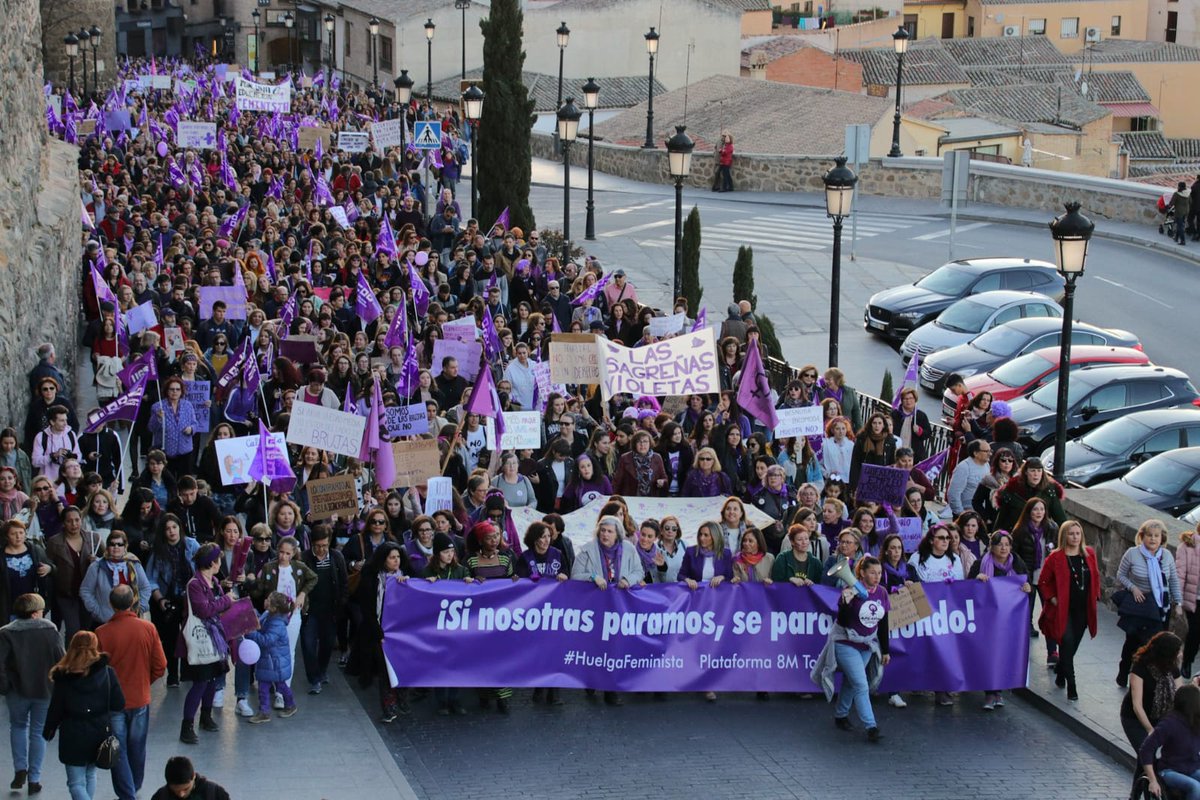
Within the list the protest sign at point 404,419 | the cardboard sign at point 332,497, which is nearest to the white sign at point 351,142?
the protest sign at point 404,419

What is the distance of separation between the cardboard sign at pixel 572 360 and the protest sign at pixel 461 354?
87 centimetres

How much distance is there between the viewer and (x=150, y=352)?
1672 cm

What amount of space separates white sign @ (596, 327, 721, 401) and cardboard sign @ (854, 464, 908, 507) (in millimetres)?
2830

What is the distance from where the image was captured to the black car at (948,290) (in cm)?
2838

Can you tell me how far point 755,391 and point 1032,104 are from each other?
5418 centimetres

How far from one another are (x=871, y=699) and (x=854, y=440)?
12.1 feet

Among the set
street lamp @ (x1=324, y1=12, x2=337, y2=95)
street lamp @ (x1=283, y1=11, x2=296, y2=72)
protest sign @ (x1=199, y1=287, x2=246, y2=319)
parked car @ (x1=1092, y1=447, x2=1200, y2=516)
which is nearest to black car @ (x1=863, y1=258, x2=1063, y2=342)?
parked car @ (x1=1092, y1=447, x2=1200, y2=516)

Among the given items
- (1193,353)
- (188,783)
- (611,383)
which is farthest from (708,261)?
(188,783)

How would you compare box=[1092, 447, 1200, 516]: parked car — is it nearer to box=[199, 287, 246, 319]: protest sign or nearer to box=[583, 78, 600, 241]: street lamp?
box=[199, 287, 246, 319]: protest sign

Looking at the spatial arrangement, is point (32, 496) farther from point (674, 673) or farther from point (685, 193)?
point (685, 193)

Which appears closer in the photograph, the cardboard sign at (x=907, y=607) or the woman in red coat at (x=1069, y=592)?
the cardboard sign at (x=907, y=607)

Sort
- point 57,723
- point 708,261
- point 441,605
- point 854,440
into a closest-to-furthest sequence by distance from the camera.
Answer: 1. point 57,723
2. point 441,605
3. point 854,440
4. point 708,261

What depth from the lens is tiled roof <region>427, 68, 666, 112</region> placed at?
64375 millimetres

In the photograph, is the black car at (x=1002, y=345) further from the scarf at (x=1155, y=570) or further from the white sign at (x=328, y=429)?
the white sign at (x=328, y=429)
